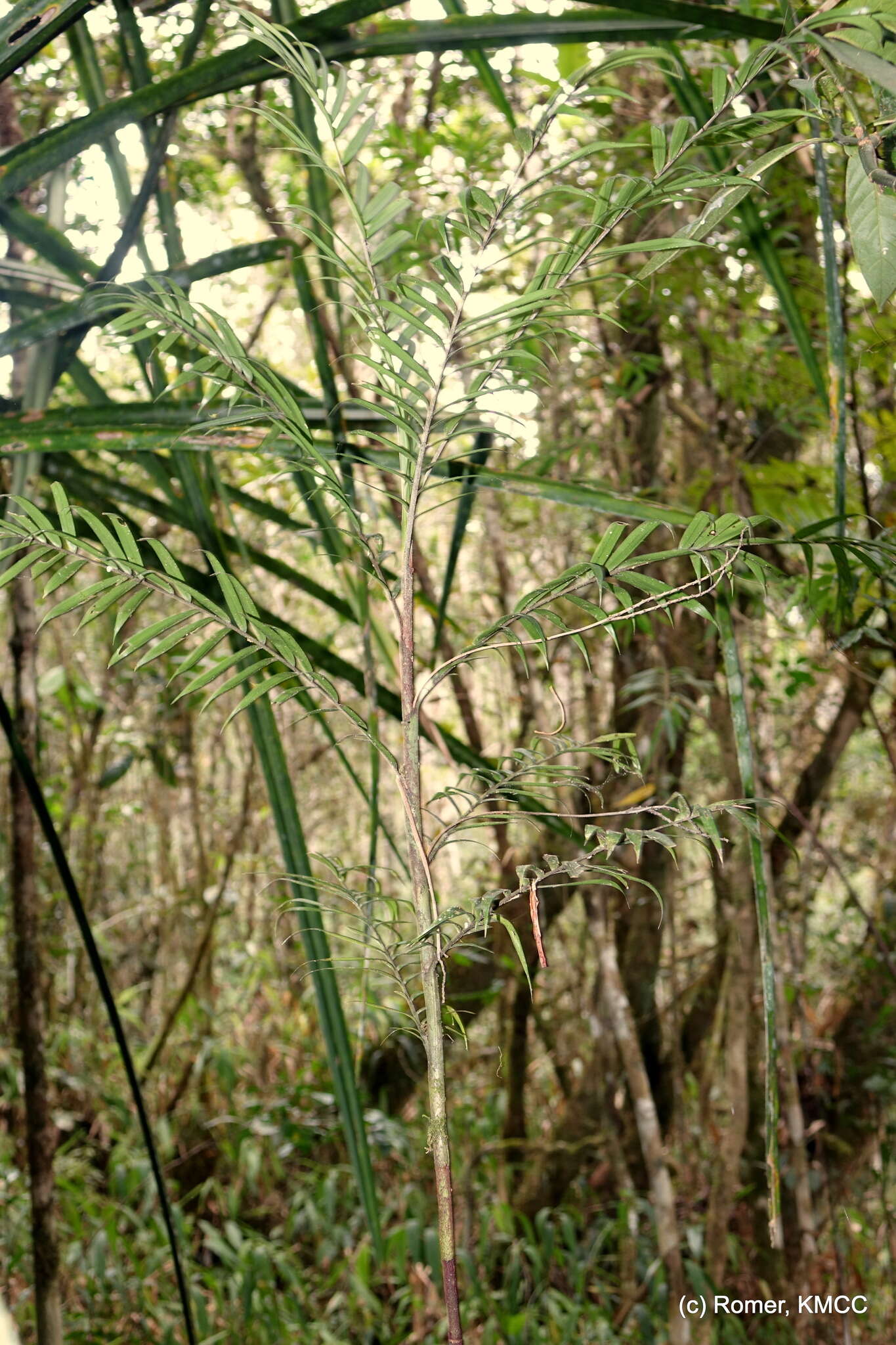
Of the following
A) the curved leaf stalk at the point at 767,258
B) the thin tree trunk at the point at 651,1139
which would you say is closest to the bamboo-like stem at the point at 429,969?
the curved leaf stalk at the point at 767,258

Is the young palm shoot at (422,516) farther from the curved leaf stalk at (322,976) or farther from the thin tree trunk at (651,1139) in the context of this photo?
the thin tree trunk at (651,1139)

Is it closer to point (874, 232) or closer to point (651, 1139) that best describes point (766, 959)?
point (874, 232)

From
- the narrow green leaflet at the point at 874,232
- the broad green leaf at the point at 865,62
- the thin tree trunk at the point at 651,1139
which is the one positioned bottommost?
the thin tree trunk at the point at 651,1139

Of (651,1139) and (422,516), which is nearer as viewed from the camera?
(422,516)

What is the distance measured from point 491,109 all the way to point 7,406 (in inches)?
64.5

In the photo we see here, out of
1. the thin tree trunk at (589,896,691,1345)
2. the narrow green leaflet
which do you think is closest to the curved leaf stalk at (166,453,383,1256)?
the narrow green leaflet

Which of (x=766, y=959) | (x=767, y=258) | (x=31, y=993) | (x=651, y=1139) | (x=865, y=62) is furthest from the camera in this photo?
(x=651, y=1139)

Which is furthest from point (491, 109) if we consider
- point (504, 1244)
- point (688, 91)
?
point (504, 1244)

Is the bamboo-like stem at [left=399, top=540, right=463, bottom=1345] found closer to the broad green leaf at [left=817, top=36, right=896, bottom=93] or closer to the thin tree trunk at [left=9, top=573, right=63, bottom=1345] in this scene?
the broad green leaf at [left=817, top=36, right=896, bottom=93]

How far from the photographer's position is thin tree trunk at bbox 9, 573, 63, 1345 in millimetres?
704

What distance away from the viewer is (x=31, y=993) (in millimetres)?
758

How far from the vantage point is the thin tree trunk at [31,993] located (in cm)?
70

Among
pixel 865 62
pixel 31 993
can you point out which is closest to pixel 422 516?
pixel 865 62

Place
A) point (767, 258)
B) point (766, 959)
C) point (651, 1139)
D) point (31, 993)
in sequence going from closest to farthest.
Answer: point (766, 959), point (767, 258), point (31, 993), point (651, 1139)
